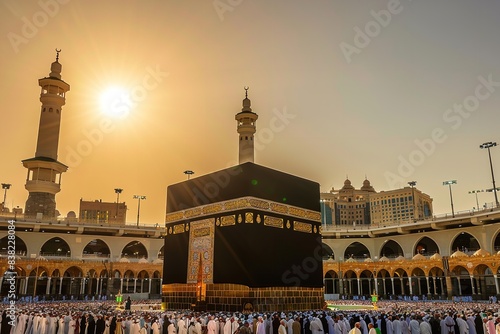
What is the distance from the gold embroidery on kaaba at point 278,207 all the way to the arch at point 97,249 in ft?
66.2

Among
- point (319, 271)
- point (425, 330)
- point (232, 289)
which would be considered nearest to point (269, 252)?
point (232, 289)

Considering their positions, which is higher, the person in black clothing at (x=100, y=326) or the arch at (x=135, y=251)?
the arch at (x=135, y=251)

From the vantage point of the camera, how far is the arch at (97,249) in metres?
33.0

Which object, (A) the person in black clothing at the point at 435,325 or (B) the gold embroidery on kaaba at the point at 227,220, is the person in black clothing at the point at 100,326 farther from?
(A) the person in black clothing at the point at 435,325

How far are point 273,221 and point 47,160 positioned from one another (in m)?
21.7

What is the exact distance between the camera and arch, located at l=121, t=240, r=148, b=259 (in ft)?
117

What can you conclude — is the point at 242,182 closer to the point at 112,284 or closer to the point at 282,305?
the point at 282,305

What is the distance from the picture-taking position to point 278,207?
17.9 m

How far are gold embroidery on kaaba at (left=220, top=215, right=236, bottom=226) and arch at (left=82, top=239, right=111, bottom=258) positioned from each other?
19.0m

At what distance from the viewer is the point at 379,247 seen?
35531 mm

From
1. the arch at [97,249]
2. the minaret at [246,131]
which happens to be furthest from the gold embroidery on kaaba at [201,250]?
the arch at [97,249]

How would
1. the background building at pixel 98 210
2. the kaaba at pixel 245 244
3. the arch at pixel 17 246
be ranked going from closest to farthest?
1. the kaaba at pixel 245 244
2. the arch at pixel 17 246
3. the background building at pixel 98 210

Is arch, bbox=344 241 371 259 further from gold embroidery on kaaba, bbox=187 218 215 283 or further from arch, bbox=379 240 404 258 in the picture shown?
gold embroidery on kaaba, bbox=187 218 215 283

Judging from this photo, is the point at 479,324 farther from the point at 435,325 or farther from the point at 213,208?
the point at 213,208
